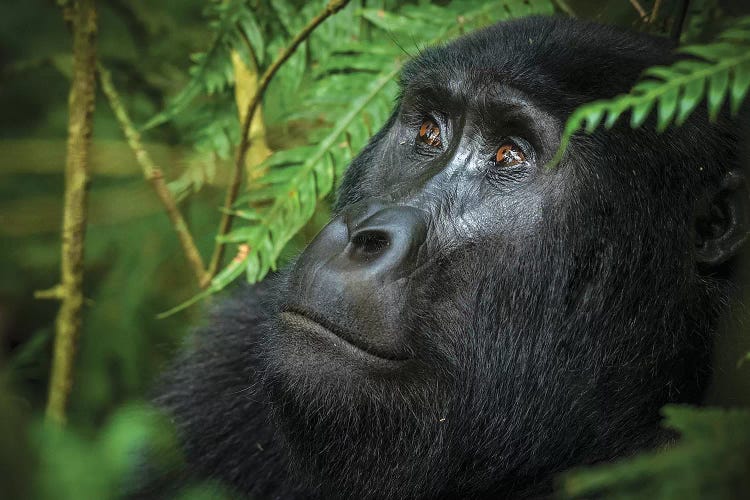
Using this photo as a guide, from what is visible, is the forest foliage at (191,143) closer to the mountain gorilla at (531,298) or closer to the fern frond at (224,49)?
the fern frond at (224,49)

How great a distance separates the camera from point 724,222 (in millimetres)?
2582

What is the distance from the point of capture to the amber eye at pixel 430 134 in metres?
2.83

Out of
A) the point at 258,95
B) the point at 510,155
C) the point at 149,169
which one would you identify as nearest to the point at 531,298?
the point at 510,155

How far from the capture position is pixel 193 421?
3.49 metres

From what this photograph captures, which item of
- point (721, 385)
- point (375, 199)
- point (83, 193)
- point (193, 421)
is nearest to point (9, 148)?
point (83, 193)

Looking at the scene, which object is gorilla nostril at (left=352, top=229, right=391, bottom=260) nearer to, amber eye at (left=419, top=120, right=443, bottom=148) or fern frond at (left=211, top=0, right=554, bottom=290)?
amber eye at (left=419, top=120, right=443, bottom=148)

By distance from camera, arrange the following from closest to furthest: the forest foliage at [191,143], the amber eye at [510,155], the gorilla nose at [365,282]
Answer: the forest foliage at [191,143] < the gorilla nose at [365,282] < the amber eye at [510,155]

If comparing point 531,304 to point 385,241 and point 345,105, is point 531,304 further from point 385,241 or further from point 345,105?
point 345,105

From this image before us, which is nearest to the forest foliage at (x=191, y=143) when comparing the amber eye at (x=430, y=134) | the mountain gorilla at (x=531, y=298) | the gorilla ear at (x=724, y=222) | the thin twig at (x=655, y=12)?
the thin twig at (x=655, y=12)

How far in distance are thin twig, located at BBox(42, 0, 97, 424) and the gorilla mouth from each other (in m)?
1.53

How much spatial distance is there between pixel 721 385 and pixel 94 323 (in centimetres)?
317

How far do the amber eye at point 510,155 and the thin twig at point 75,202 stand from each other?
1.76m

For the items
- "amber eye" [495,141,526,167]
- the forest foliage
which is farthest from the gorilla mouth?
"amber eye" [495,141,526,167]

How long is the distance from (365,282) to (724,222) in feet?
3.42
